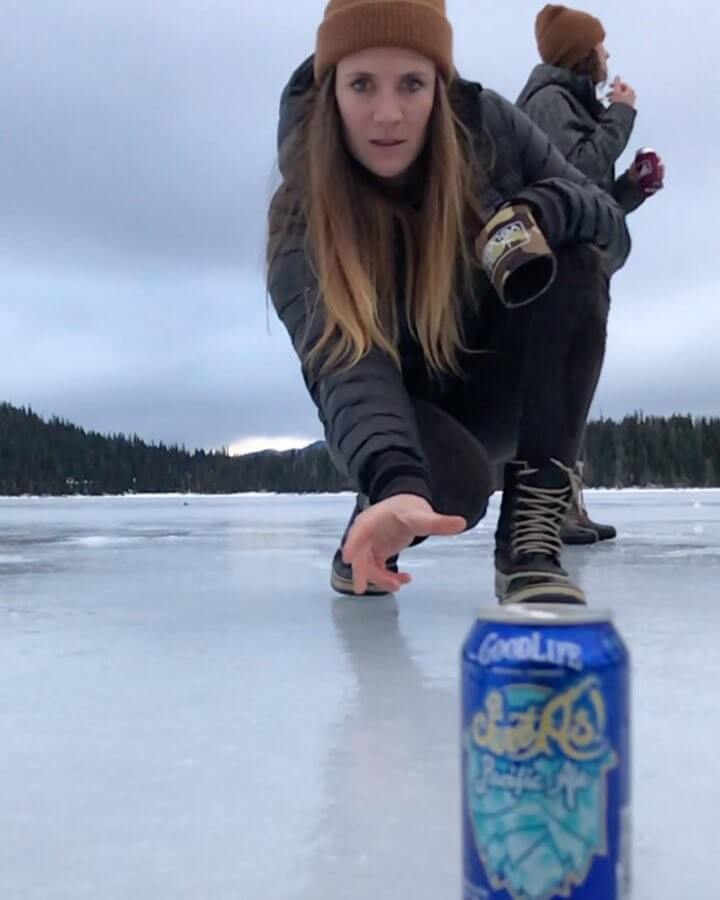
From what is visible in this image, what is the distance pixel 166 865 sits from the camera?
746 mm

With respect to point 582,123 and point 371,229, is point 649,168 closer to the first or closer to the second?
point 582,123

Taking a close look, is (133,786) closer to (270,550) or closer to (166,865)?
(166,865)

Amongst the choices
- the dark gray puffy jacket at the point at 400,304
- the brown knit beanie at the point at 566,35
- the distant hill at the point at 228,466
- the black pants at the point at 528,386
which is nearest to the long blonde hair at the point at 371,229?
the dark gray puffy jacket at the point at 400,304

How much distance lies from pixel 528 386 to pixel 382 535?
849mm

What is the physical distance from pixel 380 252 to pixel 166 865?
1.24 metres

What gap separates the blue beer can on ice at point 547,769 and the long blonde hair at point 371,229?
100 cm

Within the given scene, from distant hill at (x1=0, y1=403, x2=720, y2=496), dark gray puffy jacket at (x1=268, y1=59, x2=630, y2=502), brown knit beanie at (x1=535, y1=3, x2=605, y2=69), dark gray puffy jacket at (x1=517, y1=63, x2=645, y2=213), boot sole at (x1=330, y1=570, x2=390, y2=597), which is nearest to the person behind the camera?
dark gray puffy jacket at (x1=268, y1=59, x2=630, y2=502)

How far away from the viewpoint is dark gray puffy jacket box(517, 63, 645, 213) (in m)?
2.88

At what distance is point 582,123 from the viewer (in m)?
2.95

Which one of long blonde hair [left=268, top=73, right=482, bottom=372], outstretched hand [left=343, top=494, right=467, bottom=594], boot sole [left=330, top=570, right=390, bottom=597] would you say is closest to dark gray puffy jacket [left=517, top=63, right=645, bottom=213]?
long blonde hair [left=268, top=73, right=482, bottom=372]

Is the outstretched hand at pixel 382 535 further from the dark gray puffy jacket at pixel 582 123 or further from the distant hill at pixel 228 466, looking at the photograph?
the distant hill at pixel 228 466

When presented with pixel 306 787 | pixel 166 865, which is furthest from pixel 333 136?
pixel 166 865

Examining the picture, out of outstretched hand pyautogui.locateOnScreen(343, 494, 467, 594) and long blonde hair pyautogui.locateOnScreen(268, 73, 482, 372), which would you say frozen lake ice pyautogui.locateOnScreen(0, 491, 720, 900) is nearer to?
outstretched hand pyautogui.locateOnScreen(343, 494, 467, 594)

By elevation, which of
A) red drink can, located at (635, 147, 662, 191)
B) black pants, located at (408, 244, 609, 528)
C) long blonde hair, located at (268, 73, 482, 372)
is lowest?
Result: black pants, located at (408, 244, 609, 528)
